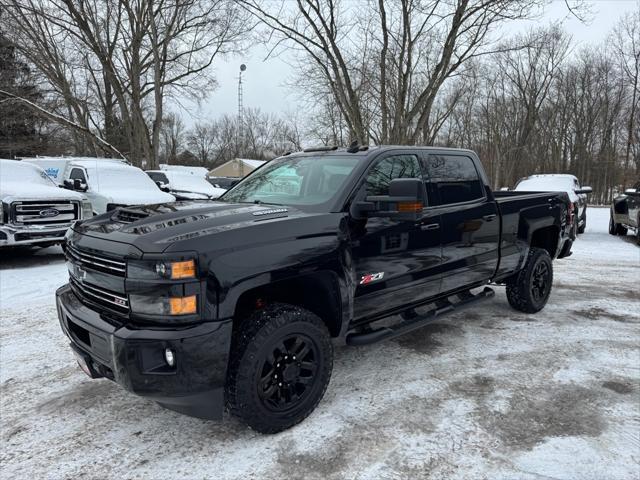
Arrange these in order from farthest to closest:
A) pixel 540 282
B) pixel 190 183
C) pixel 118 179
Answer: pixel 190 183, pixel 118 179, pixel 540 282

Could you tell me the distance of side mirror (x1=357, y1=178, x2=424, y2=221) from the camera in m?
2.98

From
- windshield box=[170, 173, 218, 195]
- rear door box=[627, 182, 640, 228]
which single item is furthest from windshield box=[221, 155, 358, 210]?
windshield box=[170, 173, 218, 195]

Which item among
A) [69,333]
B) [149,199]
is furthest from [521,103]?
[69,333]

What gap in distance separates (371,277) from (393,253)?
0.29m

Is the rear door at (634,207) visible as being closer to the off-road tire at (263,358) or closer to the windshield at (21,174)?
the off-road tire at (263,358)

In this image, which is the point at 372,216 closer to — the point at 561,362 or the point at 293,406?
the point at 293,406

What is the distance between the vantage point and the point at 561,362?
395 centimetres

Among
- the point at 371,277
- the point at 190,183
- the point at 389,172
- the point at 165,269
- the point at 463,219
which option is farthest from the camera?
the point at 190,183

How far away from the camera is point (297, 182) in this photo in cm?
372

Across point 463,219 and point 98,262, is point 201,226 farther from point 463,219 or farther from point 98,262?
point 463,219

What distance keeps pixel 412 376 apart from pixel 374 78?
16.5 metres

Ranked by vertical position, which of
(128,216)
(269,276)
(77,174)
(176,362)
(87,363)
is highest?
(77,174)

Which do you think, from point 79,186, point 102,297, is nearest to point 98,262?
point 102,297

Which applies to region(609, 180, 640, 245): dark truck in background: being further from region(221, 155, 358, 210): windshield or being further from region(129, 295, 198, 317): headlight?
region(129, 295, 198, 317): headlight
